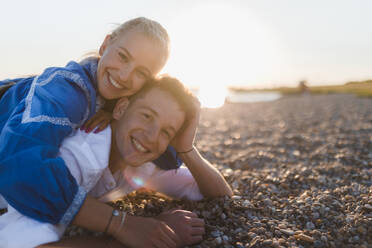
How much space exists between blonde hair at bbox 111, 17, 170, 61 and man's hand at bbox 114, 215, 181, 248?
1715 millimetres

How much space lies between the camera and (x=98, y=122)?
9.16ft

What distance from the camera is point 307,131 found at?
9227 mm

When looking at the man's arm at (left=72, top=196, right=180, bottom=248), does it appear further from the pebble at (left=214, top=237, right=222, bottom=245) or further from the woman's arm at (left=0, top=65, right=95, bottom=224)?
the pebble at (left=214, top=237, right=222, bottom=245)

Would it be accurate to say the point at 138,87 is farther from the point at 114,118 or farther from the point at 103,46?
the point at 103,46

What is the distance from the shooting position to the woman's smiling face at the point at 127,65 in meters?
3.09

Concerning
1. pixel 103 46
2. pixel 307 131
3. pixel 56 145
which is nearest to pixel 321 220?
pixel 56 145

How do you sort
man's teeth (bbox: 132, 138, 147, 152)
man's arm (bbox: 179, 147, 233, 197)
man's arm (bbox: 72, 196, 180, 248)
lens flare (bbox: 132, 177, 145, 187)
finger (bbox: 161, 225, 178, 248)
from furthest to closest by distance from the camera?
1. lens flare (bbox: 132, 177, 145, 187)
2. man's arm (bbox: 179, 147, 233, 197)
3. man's teeth (bbox: 132, 138, 147, 152)
4. finger (bbox: 161, 225, 178, 248)
5. man's arm (bbox: 72, 196, 180, 248)

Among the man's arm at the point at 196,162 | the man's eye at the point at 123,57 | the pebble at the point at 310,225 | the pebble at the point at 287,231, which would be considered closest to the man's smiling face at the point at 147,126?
the man's arm at the point at 196,162

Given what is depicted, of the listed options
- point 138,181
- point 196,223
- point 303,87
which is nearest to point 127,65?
point 138,181

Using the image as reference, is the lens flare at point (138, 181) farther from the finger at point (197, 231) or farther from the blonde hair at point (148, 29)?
the blonde hair at point (148, 29)

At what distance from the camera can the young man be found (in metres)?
2.37

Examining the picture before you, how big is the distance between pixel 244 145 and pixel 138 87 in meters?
4.89

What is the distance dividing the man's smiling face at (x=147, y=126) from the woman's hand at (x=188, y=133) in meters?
0.20

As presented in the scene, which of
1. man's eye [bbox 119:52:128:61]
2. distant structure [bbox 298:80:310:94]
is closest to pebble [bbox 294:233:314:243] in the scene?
man's eye [bbox 119:52:128:61]
